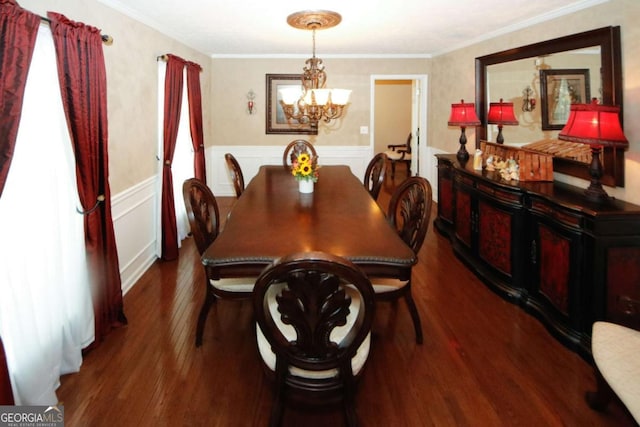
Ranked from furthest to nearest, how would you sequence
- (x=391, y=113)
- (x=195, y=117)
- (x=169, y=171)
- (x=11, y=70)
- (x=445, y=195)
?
(x=391, y=113), (x=195, y=117), (x=445, y=195), (x=169, y=171), (x=11, y=70)

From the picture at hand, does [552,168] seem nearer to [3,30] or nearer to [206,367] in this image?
[206,367]

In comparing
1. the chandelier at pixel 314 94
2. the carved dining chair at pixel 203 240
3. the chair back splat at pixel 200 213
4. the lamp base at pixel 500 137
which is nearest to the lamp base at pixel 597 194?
the lamp base at pixel 500 137

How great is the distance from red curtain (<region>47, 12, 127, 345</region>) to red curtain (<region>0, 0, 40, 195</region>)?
1.04ft

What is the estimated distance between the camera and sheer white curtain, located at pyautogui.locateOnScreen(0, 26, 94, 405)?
1.95 m

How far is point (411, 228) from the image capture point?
2547 millimetres

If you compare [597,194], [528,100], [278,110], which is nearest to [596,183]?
[597,194]

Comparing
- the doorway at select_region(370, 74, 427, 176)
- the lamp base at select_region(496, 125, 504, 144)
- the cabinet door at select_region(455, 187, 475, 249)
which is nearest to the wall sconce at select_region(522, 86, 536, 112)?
the lamp base at select_region(496, 125, 504, 144)

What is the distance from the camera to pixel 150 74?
3.80 metres

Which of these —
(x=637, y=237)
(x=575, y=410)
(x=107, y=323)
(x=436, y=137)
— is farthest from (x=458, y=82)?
(x=107, y=323)

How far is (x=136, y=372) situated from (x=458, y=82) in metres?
4.91

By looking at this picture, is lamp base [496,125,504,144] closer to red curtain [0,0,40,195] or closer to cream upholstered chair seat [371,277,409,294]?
cream upholstered chair seat [371,277,409,294]

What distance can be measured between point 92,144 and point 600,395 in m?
2.97

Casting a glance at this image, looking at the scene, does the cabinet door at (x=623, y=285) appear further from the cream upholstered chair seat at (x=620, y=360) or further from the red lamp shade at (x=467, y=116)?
the red lamp shade at (x=467, y=116)

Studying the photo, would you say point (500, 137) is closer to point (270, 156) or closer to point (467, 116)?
point (467, 116)
